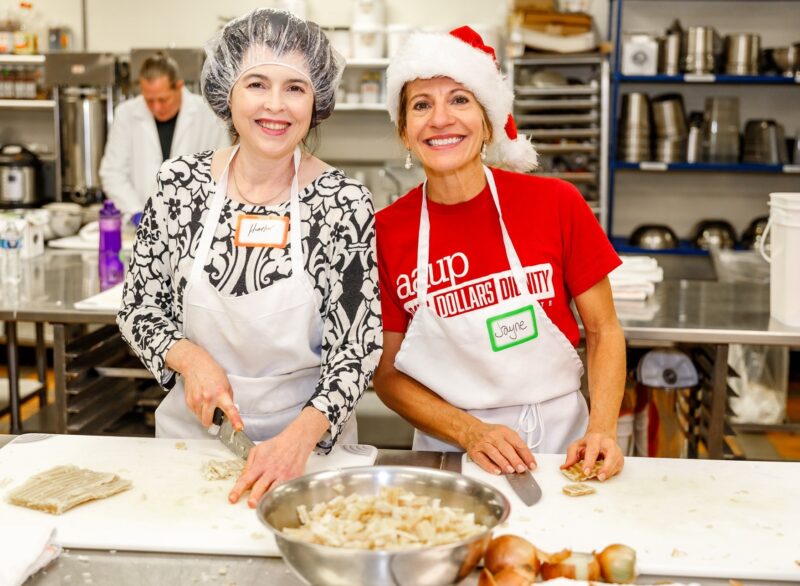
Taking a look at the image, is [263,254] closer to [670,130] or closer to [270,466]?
[270,466]

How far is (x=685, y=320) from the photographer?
2.90 metres

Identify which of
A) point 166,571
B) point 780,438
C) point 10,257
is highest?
point 10,257

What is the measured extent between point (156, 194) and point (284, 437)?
2.07ft

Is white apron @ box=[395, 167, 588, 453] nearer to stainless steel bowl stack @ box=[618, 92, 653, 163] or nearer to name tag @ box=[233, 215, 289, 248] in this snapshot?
name tag @ box=[233, 215, 289, 248]

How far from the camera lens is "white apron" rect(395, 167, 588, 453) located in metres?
2.01

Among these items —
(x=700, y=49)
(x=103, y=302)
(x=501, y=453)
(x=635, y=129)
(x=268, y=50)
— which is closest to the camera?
(x=501, y=453)

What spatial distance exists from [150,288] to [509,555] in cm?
102

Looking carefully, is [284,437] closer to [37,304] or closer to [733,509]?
[733,509]

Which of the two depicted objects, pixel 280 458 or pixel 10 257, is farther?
pixel 10 257

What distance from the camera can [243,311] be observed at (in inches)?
73.4

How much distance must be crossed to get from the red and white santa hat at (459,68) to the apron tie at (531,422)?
60 cm

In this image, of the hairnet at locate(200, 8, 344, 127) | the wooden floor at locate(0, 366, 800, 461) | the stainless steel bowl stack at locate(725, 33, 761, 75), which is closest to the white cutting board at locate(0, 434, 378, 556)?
the hairnet at locate(200, 8, 344, 127)

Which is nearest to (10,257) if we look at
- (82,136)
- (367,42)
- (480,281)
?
(480,281)

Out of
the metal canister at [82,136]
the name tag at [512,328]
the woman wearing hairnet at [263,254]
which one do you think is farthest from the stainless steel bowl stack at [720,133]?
the woman wearing hairnet at [263,254]
